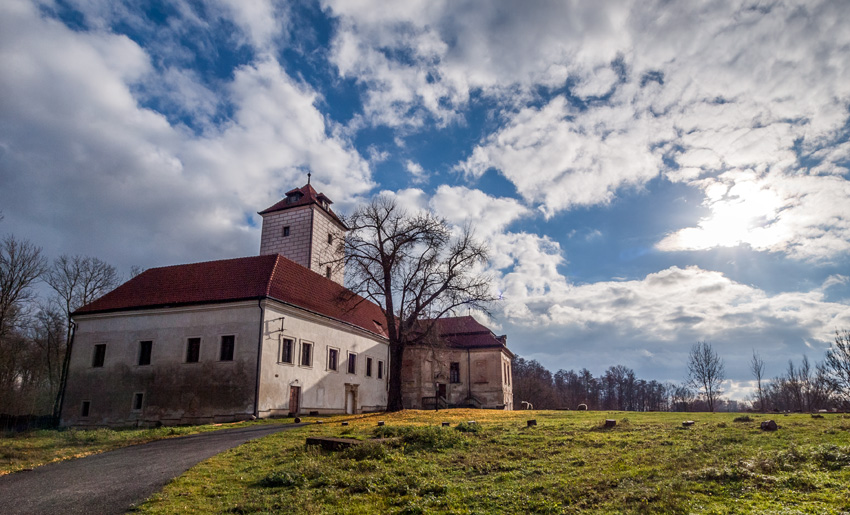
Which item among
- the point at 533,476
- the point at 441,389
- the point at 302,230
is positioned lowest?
the point at 533,476

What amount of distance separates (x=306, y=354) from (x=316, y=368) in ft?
4.34

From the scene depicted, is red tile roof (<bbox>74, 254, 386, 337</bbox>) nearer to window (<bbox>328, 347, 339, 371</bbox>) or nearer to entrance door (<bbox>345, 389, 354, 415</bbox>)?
window (<bbox>328, 347, 339, 371</bbox>)

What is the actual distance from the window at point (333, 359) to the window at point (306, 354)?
7.97 ft

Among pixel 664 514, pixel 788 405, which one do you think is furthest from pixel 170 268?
pixel 788 405

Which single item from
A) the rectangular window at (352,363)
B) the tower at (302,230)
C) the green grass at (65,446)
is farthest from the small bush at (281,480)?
the tower at (302,230)

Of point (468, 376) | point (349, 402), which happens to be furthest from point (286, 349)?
point (468, 376)

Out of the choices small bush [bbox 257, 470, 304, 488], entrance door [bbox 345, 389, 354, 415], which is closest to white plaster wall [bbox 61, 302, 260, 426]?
entrance door [bbox 345, 389, 354, 415]

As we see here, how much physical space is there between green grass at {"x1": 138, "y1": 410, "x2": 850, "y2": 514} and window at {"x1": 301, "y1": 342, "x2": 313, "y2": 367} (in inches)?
679

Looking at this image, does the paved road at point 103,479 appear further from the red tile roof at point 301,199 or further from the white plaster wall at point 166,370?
the red tile roof at point 301,199

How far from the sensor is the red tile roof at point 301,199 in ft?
144

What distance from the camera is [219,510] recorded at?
9039 mm

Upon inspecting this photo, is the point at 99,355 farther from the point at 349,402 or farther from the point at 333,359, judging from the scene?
the point at 349,402

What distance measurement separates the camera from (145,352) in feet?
99.6

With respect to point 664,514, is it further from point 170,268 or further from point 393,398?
point 170,268
